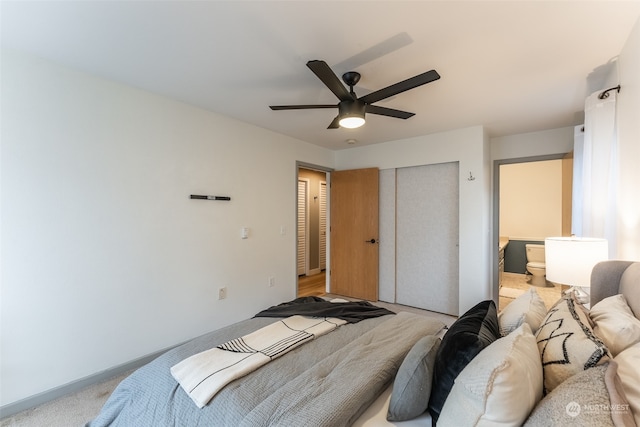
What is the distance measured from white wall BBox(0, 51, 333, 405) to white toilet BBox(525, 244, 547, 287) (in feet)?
16.4

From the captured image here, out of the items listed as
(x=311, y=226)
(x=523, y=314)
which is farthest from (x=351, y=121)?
(x=311, y=226)

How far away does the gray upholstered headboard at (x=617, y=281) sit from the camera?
4.10 feet

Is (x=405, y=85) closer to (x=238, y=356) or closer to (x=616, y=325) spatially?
(x=616, y=325)

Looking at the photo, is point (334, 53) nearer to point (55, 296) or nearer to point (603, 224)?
point (603, 224)

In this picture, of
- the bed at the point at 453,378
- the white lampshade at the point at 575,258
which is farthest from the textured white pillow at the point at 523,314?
the white lampshade at the point at 575,258

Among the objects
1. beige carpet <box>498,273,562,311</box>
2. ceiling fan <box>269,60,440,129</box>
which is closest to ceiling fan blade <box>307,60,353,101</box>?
ceiling fan <box>269,60,440,129</box>

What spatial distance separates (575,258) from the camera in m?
1.71

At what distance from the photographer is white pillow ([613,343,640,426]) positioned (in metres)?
0.70

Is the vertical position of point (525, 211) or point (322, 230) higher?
point (525, 211)

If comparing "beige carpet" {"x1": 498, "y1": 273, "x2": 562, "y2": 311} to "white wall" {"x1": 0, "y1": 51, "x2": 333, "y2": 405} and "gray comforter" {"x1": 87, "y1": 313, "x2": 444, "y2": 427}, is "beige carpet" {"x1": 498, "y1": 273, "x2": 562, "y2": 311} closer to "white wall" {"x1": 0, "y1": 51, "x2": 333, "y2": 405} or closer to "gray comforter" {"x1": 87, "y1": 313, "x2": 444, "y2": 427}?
"gray comforter" {"x1": 87, "y1": 313, "x2": 444, "y2": 427}

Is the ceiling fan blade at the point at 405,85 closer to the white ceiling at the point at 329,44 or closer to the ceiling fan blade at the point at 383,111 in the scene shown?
the ceiling fan blade at the point at 383,111

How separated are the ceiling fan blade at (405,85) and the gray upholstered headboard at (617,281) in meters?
1.40

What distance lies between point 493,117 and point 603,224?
1619mm

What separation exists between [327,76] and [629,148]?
73.9 inches
